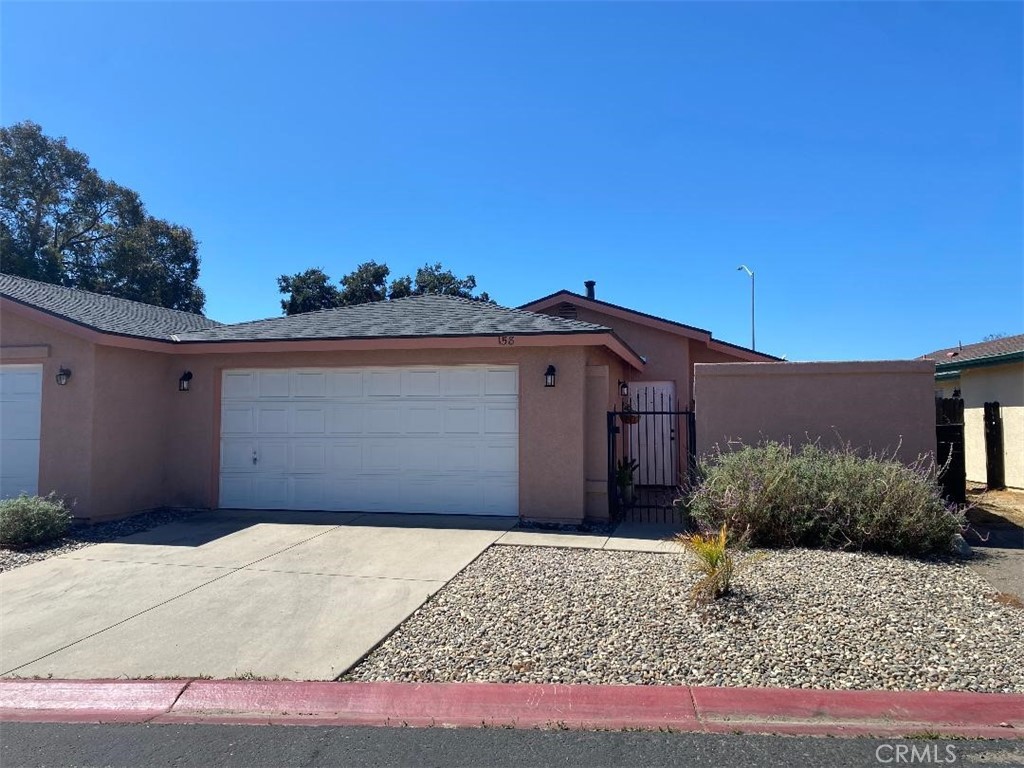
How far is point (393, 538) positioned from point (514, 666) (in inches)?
181

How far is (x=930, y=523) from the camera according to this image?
7363mm

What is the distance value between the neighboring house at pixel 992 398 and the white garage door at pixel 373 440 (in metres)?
8.70

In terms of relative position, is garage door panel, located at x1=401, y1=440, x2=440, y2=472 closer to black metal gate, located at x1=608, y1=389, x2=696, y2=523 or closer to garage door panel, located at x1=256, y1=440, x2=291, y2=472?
garage door panel, located at x1=256, y1=440, x2=291, y2=472

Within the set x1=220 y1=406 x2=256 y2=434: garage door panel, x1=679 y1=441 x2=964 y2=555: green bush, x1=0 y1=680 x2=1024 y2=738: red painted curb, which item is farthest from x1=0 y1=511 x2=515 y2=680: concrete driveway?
x1=679 y1=441 x2=964 y2=555: green bush

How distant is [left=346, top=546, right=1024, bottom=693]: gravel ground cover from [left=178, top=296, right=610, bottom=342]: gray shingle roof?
4.50m

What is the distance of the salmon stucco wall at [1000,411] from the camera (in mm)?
13000

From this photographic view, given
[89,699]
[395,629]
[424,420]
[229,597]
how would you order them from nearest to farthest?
[89,699], [395,629], [229,597], [424,420]

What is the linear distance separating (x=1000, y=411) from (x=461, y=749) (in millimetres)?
14385

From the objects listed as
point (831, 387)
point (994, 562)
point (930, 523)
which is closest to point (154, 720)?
point (930, 523)

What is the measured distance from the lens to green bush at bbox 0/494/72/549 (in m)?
8.73

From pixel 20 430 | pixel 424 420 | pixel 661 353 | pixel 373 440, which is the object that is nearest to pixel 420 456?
pixel 424 420

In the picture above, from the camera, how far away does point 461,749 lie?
3.81 metres

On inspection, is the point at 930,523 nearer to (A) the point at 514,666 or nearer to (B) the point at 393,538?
(A) the point at 514,666

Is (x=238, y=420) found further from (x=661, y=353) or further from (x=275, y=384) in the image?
(x=661, y=353)
